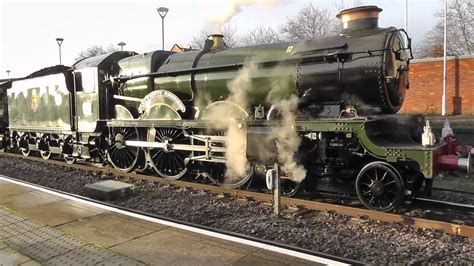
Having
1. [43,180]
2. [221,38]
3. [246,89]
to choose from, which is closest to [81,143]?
[43,180]

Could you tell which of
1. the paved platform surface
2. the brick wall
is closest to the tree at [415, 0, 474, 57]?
the brick wall

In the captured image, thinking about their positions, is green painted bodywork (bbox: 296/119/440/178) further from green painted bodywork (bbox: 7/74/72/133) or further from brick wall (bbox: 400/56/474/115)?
brick wall (bbox: 400/56/474/115)

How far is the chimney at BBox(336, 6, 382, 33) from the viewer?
6.91 meters

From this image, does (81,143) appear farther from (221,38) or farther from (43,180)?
(221,38)

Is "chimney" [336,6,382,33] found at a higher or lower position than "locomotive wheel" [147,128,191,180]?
higher

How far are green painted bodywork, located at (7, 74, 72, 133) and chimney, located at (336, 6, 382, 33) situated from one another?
26.9 feet

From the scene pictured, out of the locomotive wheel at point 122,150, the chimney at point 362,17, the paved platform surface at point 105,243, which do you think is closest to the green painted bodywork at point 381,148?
the chimney at point 362,17

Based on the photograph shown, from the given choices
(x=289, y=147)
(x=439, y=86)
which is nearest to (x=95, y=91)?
(x=289, y=147)

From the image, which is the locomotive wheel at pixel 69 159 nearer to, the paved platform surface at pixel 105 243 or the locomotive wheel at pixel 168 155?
the locomotive wheel at pixel 168 155

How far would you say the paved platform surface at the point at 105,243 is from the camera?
170 inches

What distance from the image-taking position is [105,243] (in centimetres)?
489

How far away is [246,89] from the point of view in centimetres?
793

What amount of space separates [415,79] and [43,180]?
1811 centimetres

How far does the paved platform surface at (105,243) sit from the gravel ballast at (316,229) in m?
1.00
